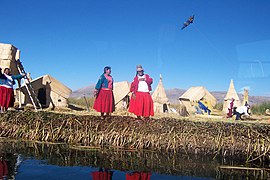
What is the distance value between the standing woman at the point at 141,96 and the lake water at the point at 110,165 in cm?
261

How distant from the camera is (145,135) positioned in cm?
530

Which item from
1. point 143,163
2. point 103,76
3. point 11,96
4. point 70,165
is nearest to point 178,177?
point 143,163

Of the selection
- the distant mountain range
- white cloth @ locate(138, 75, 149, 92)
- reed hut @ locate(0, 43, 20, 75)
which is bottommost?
white cloth @ locate(138, 75, 149, 92)

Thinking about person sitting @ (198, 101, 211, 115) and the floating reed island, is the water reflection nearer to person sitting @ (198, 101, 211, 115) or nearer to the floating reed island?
the floating reed island

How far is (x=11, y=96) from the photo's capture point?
336 inches

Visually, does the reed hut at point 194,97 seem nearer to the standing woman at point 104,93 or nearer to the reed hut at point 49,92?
the reed hut at point 49,92

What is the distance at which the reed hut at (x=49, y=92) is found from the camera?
1608 cm

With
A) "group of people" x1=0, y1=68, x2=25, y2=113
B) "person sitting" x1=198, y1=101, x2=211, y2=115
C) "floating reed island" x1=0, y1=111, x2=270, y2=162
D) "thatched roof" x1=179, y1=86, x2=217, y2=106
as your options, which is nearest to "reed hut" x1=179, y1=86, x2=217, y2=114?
"thatched roof" x1=179, y1=86, x2=217, y2=106

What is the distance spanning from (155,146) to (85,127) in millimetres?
1398

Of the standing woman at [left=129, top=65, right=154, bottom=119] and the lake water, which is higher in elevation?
the standing woman at [left=129, top=65, right=154, bottom=119]

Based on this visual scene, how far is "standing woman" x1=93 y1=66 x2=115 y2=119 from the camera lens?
7.95 metres

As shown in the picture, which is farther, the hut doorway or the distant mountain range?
the distant mountain range

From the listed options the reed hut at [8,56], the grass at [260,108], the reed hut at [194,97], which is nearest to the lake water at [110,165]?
the reed hut at [8,56]

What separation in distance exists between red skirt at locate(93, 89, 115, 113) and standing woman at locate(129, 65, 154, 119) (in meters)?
0.72
